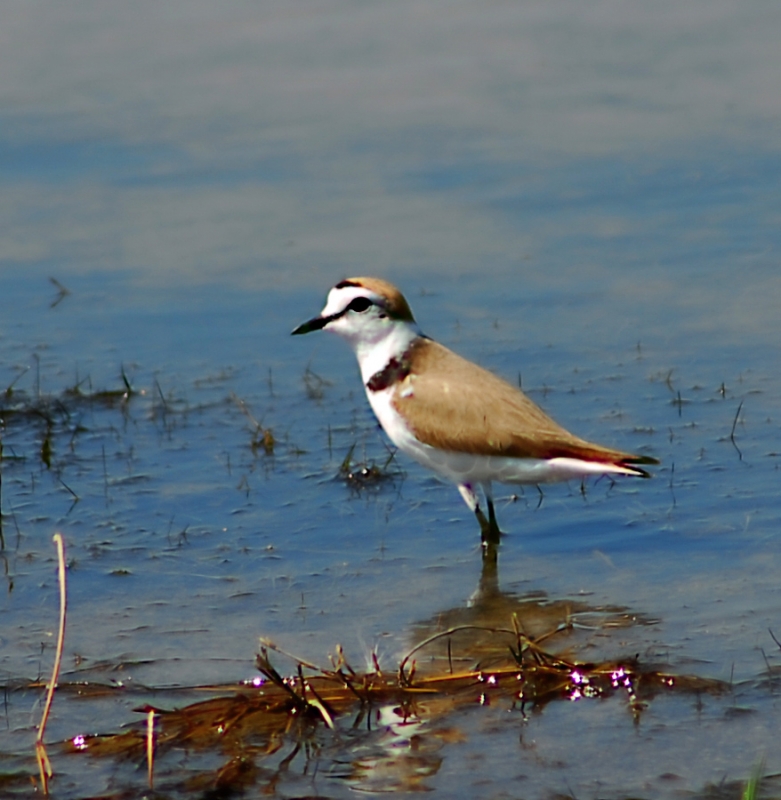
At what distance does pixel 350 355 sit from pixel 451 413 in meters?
2.15

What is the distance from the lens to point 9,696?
4.54 m

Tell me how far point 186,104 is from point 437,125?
1.87 metres

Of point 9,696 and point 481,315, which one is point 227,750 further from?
point 481,315

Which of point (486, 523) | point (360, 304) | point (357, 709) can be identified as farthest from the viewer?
point (360, 304)

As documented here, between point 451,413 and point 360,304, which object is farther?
point 360,304

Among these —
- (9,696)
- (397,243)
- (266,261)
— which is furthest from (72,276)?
(9,696)

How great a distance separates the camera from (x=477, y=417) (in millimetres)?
5828

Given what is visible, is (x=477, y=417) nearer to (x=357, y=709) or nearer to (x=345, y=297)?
(x=345, y=297)

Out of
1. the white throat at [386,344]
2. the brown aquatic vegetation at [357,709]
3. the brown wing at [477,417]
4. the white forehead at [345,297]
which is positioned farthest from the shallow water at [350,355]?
the white forehead at [345,297]

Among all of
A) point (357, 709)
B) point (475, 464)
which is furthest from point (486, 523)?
point (357, 709)

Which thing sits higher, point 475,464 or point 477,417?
point 477,417

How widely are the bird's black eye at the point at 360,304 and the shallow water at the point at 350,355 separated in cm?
76

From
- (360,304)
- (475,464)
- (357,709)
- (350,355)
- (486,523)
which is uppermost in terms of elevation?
(360,304)

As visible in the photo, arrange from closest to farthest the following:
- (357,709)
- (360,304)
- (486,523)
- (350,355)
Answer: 1. (357,709)
2. (486,523)
3. (360,304)
4. (350,355)
